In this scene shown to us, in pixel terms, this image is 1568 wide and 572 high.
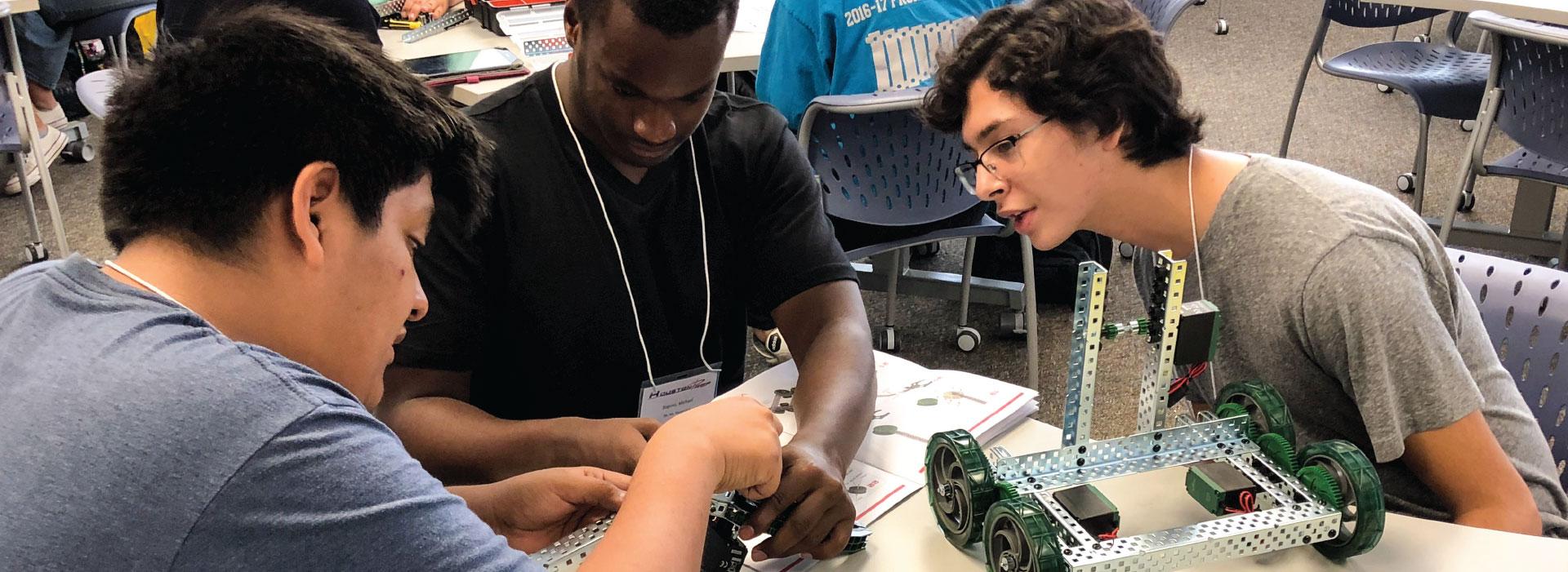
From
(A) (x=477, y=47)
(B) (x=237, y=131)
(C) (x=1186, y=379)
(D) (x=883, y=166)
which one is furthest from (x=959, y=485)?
(A) (x=477, y=47)

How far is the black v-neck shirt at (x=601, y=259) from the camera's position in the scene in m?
1.39

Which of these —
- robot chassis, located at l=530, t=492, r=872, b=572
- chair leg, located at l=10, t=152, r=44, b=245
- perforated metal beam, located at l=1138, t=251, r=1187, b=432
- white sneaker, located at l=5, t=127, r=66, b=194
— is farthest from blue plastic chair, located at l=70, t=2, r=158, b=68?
perforated metal beam, located at l=1138, t=251, r=1187, b=432

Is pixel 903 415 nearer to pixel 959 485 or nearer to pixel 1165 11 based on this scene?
pixel 959 485

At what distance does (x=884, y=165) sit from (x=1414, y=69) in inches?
79.6

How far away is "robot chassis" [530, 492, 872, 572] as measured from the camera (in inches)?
40.5

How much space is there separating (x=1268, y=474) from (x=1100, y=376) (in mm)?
1783

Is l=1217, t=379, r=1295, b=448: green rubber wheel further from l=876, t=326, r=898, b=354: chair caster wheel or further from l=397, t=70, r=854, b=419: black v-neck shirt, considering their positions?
l=876, t=326, r=898, b=354: chair caster wheel

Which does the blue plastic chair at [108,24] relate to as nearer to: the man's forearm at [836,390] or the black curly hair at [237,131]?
the man's forearm at [836,390]

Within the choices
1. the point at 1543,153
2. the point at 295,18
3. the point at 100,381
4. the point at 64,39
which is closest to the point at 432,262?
the point at 295,18

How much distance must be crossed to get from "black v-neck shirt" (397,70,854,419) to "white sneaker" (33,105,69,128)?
3.80m

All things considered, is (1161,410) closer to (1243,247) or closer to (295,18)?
(1243,247)

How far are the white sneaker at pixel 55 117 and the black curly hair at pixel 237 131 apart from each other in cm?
427

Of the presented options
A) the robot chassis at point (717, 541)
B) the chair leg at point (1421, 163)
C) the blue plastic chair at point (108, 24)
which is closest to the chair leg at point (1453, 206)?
the chair leg at point (1421, 163)

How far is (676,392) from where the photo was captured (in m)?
1.50
